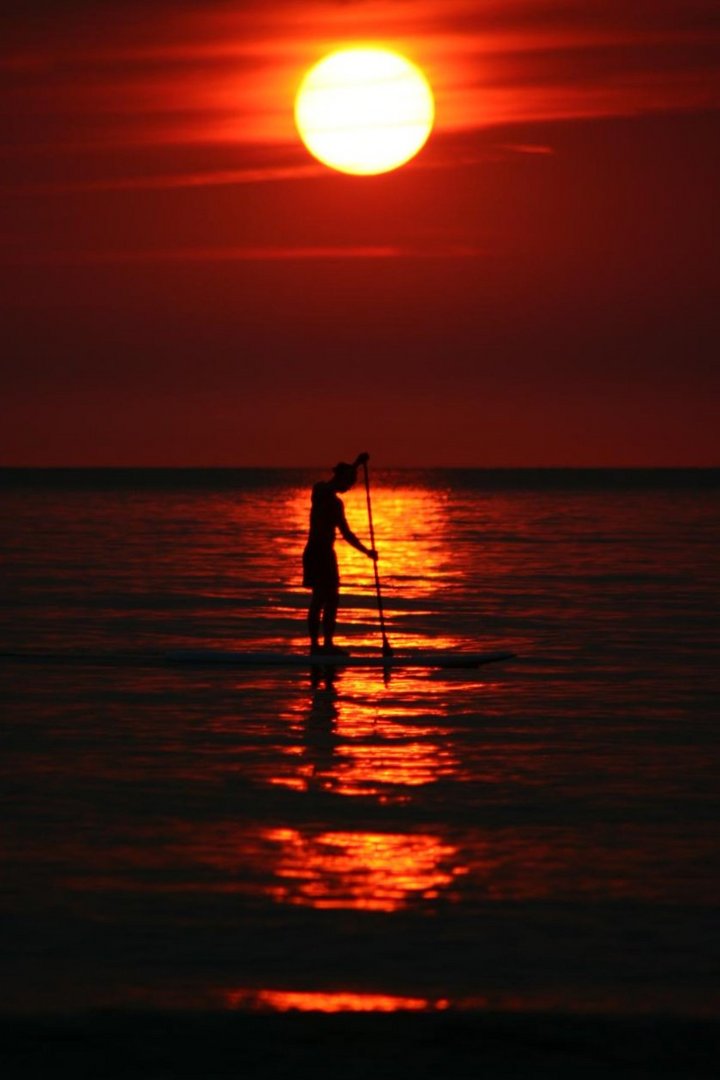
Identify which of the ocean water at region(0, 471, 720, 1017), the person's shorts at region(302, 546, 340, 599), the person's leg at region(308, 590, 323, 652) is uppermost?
the person's shorts at region(302, 546, 340, 599)

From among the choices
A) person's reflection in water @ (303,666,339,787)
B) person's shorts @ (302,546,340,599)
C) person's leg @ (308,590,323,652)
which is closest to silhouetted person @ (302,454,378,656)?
person's shorts @ (302,546,340,599)

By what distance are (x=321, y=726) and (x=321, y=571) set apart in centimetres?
428

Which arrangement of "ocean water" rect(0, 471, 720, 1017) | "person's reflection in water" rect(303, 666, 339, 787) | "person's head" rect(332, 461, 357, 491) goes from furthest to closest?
"person's head" rect(332, 461, 357, 491) → "person's reflection in water" rect(303, 666, 339, 787) → "ocean water" rect(0, 471, 720, 1017)

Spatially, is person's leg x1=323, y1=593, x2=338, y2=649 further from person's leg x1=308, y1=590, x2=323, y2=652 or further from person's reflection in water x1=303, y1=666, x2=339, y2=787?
person's reflection in water x1=303, y1=666, x2=339, y2=787

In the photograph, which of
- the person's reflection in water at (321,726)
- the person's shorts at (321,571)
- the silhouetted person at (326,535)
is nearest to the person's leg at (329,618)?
the silhouetted person at (326,535)

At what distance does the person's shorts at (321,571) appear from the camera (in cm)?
1756

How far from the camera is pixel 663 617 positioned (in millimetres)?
23406

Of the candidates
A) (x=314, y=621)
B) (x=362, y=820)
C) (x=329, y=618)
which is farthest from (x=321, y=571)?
(x=362, y=820)

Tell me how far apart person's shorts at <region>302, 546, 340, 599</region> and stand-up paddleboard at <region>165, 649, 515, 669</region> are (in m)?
0.69

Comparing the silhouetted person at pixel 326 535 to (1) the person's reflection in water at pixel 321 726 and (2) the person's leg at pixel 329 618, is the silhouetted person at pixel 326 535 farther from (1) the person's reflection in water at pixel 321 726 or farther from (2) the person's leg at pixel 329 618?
(1) the person's reflection in water at pixel 321 726

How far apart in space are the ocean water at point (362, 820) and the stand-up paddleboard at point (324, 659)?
0.18 meters

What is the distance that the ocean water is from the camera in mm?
6810

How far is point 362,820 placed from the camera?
9656mm

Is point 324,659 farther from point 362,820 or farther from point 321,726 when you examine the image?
point 362,820
